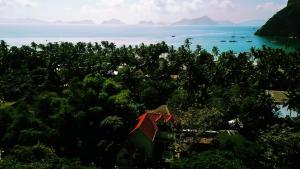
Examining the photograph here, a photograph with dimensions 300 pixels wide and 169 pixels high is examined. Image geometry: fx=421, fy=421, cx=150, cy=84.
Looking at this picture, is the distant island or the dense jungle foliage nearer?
the dense jungle foliage

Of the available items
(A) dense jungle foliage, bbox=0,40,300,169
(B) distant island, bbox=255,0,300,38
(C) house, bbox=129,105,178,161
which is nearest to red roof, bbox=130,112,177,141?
(C) house, bbox=129,105,178,161

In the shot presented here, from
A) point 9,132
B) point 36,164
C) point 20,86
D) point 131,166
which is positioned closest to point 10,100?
point 20,86

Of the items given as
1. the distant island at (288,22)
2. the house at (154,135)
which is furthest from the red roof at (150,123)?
the distant island at (288,22)

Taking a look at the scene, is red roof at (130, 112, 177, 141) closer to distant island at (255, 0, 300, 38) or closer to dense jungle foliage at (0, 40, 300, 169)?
dense jungle foliage at (0, 40, 300, 169)

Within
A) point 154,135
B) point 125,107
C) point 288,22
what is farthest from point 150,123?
point 288,22

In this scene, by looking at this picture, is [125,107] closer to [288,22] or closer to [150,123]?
[150,123]

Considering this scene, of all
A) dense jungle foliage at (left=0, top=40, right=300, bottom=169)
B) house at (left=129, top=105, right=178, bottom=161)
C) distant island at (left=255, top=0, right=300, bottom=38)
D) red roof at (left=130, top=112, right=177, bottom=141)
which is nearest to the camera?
dense jungle foliage at (left=0, top=40, right=300, bottom=169)

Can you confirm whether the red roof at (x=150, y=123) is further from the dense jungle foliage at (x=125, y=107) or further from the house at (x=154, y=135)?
the dense jungle foliage at (x=125, y=107)
